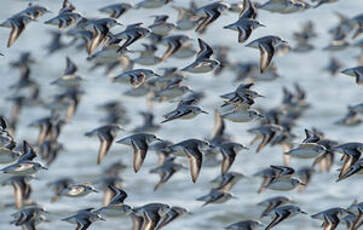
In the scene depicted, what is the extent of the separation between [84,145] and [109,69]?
4606 mm

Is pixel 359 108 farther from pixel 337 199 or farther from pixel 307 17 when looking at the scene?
pixel 307 17

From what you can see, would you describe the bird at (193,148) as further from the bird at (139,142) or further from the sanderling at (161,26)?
the sanderling at (161,26)

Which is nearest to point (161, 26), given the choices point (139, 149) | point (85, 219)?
point (139, 149)

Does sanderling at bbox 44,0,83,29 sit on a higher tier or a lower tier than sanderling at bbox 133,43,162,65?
higher

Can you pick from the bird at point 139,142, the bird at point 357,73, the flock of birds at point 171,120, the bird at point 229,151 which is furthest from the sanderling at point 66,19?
the bird at point 357,73

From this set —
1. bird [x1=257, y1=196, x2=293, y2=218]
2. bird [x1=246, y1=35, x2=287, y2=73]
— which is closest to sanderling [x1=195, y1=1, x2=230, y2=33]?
bird [x1=246, y1=35, x2=287, y2=73]

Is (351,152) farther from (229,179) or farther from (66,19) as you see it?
(66,19)

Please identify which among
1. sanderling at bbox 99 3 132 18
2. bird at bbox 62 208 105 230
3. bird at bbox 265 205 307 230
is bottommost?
bird at bbox 265 205 307 230

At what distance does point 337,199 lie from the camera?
17.0 metres

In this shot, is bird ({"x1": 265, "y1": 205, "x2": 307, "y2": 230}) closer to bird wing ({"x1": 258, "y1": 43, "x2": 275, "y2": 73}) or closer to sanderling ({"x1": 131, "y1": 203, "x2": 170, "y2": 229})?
sanderling ({"x1": 131, "y1": 203, "x2": 170, "y2": 229})

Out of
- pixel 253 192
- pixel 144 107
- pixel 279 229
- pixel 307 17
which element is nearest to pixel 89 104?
pixel 144 107

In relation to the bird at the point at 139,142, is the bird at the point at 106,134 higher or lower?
lower

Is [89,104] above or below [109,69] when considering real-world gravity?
below

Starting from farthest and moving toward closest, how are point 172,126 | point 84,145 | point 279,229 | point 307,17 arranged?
1. point 307,17
2. point 172,126
3. point 84,145
4. point 279,229
